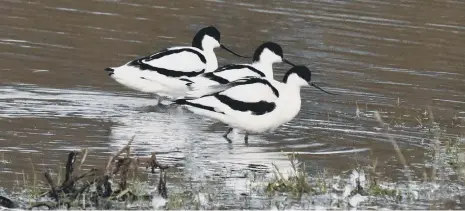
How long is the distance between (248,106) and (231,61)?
5.02 metres

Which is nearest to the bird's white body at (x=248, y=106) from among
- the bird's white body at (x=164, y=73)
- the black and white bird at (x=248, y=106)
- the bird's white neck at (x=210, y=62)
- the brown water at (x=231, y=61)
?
the black and white bird at (x=248, y=106)

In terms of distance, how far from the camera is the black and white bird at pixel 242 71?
1277cm

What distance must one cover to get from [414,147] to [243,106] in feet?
5.28

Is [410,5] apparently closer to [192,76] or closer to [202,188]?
[192,76]

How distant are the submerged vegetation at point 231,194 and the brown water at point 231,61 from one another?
0.40 m

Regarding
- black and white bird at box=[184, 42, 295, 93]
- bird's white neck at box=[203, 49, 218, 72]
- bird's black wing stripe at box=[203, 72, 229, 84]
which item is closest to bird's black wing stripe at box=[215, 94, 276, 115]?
black and white bird at box=[184, 42, 295, 93]

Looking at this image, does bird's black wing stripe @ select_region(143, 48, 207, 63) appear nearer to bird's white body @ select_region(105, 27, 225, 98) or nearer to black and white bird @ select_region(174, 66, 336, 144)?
bird's white body @ select_region(105, 27, 225, 98)

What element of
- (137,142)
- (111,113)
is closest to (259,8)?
(111,113)

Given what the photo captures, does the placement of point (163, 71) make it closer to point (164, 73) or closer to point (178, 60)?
point (164, 73)

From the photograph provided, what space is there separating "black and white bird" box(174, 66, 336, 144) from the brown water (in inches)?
8.5

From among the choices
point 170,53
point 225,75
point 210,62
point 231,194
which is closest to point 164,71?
point 170,53

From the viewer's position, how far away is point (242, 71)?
12852mm

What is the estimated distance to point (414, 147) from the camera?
1099 cm

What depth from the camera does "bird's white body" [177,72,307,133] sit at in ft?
36.6
